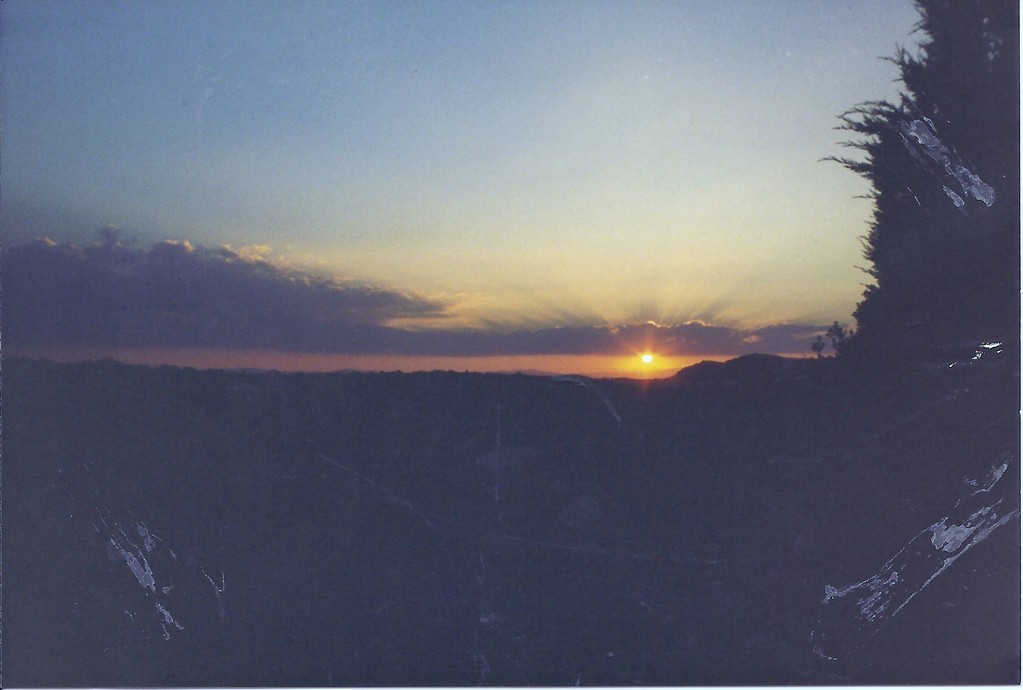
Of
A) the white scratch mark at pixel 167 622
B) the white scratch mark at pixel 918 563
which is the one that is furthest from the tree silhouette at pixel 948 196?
the white scratch mark at pixel 167 622

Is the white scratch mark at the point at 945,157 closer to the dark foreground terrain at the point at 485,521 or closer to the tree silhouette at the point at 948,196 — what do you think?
the tree silhouette at the point at 948,196

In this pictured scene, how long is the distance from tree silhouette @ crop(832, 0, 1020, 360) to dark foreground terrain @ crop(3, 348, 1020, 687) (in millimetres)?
201

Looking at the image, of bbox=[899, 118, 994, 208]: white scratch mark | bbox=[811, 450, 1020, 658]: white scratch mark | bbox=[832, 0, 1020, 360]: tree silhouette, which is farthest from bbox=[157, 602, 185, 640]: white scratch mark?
bbox=[899, 118, 994, 208]: white scratch mark

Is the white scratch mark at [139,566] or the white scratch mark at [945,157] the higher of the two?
the white scratch mark at [945,157]

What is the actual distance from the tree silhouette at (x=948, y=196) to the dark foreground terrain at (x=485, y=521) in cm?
20

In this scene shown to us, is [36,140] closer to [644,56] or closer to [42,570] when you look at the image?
[42,570]

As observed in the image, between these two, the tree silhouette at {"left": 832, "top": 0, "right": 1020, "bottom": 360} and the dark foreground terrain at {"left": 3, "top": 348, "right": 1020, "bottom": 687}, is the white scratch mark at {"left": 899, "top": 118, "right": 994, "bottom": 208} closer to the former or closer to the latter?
the tree silhouette at {"left": 832, "top": 0, "right": 1020, "bottom": 360}

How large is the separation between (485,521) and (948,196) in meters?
2.40

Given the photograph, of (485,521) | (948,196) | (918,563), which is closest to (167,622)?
(485,521)

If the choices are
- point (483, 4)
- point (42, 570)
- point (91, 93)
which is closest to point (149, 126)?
point (91, 93)

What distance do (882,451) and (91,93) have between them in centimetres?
367

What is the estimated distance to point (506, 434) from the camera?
4.31 m

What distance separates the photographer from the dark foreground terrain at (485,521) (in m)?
4.29

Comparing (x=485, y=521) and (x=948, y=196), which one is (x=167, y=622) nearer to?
(x=485, y=521)
